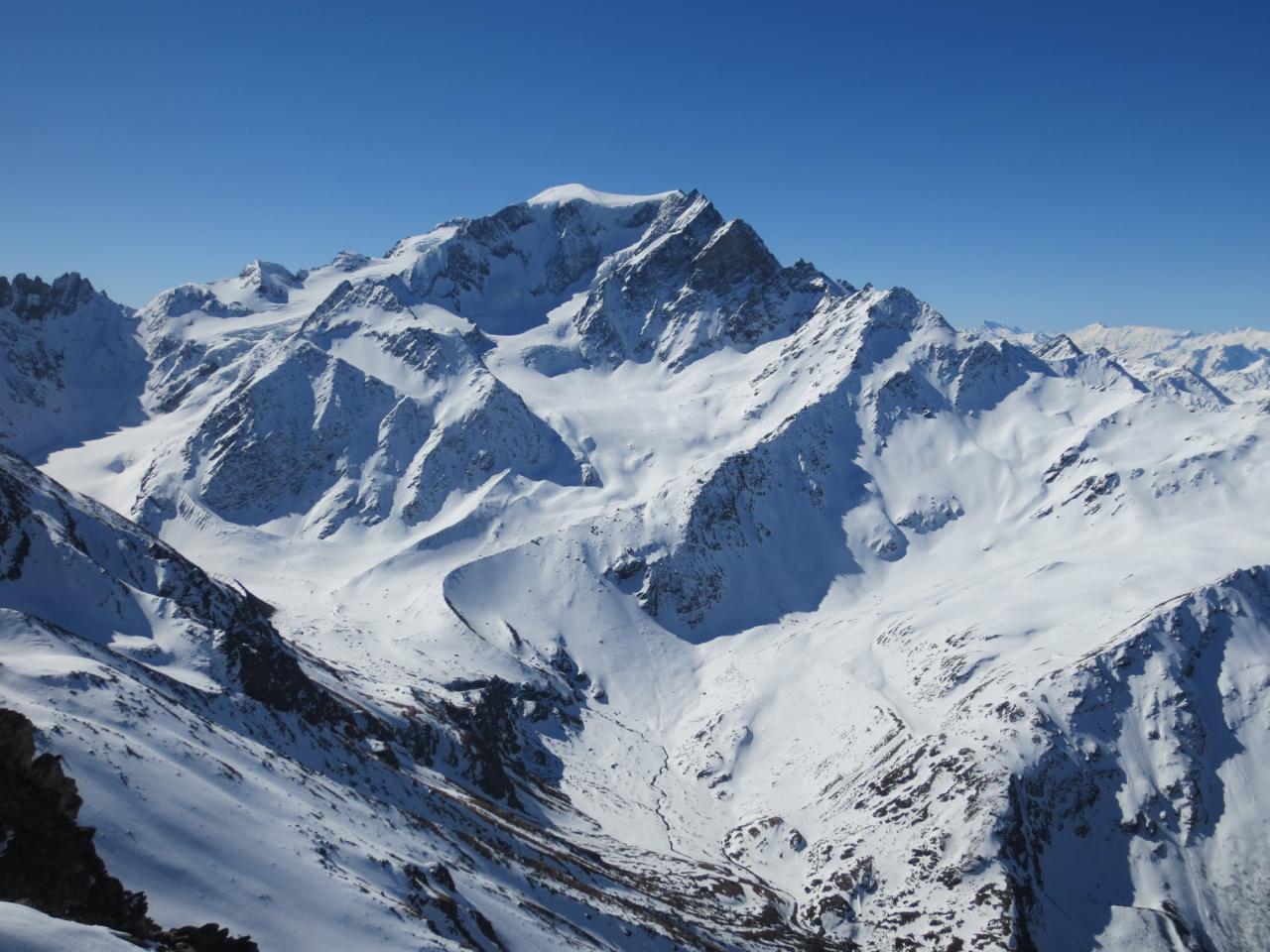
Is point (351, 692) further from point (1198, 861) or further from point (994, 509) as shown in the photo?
point (994, 509)

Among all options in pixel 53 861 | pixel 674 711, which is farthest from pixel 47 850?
pixel 674 711

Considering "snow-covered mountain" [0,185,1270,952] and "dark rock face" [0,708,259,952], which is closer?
"dark rock face" [0,708,259,952]

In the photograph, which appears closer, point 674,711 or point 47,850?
point 47,850

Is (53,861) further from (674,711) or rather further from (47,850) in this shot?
(674,711)

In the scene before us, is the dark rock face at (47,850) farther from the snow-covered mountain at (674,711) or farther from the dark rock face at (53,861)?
the snow-covered mountain at (674,711)

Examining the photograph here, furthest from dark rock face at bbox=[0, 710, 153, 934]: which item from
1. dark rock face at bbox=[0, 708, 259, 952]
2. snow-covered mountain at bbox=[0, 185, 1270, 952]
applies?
snow-covered mountain at bbox=[0, 185, 1270, 952]

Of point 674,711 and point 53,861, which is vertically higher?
point 674,711

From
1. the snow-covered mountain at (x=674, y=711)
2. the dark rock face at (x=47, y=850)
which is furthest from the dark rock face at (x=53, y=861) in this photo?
the snow-covered mountain at (x=674, y=711)

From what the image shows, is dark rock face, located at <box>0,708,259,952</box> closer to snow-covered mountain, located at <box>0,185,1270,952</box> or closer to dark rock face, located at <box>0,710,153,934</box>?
dark rock face, located at <box>0,710,153,934</box>
